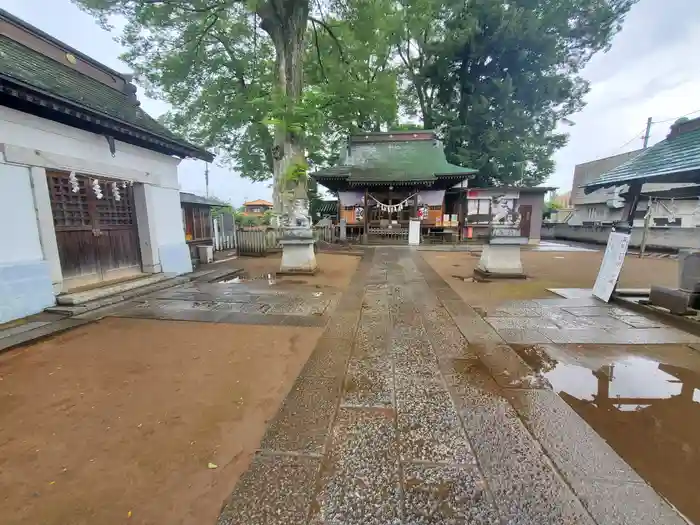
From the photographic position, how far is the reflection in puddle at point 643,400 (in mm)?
1946

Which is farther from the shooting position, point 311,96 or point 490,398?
point 311,96

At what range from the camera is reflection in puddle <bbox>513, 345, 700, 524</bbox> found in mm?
1946

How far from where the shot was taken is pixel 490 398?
272 cm

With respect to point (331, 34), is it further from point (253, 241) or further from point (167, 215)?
point (167, 215)

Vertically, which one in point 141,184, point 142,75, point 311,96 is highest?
point 142,75

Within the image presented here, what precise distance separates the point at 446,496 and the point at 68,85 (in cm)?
876

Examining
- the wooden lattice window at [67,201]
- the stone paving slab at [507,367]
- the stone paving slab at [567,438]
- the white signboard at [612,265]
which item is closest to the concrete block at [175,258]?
the wooden lattice window at [67,201]

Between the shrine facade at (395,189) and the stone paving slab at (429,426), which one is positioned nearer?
the stone paving slab at (429,426)

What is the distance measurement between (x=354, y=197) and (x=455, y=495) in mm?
17909

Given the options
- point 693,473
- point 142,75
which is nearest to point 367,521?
point 693,473

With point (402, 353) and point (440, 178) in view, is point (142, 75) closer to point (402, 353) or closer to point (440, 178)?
point (440, 178)

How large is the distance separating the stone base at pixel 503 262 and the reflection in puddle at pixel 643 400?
4058mm

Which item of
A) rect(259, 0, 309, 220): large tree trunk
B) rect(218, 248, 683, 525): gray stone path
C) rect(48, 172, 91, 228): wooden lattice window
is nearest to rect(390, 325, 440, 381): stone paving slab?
rect(218, 248, 683, 525): gray stone path

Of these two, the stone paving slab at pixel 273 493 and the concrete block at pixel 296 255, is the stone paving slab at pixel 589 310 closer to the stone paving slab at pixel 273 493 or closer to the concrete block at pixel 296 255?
the stone paving slab at pixel 273 493
